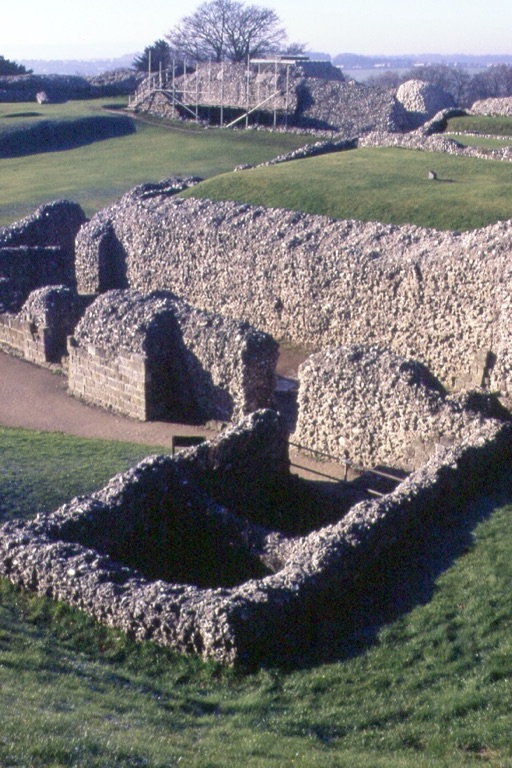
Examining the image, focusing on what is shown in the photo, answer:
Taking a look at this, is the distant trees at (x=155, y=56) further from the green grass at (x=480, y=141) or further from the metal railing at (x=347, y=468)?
the metal railing at (x=347, y=468)

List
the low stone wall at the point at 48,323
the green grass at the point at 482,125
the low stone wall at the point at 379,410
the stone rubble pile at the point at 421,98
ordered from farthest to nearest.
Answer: the stone rubble pile at the point at 421,98, the green grass at the point at 482,125, the low stone wall at the point at 48,323, the low stone wall at the point at 379,410

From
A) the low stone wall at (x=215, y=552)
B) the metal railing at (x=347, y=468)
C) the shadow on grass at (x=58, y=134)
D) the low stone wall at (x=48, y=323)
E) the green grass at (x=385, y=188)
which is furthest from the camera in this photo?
the shadow on grass at (x=58, y=134)

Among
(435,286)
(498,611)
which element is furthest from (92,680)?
(435,286)

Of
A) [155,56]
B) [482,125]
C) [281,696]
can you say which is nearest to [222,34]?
[155,56]

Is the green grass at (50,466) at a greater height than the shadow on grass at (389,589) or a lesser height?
lesser

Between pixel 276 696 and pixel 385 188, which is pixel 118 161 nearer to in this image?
pixel 385 188

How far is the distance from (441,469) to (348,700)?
4644 millimetres

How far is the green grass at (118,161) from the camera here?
1555 inches

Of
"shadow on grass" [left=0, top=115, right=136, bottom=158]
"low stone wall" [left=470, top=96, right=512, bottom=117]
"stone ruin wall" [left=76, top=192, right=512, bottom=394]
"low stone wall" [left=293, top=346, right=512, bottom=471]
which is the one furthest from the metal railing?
"shadow on grass" [left=0, top=115, right=136, bottom=158]

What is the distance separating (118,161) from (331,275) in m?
27.4

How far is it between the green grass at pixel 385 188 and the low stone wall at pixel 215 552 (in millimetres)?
11307

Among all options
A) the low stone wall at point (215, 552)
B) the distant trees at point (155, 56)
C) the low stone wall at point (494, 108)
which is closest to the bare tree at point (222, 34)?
the distant trees at point (155, 56)

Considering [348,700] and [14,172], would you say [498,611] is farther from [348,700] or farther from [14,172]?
[14,172]

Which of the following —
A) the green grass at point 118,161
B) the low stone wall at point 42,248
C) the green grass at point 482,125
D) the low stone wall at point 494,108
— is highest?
the low stone wall at point 494,108
